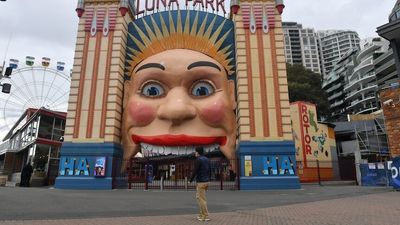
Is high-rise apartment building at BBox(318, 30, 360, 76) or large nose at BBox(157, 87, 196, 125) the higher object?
high-rise apartment building at BBox(318, 30, 360, 76)

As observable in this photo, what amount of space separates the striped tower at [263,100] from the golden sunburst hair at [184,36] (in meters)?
0.92

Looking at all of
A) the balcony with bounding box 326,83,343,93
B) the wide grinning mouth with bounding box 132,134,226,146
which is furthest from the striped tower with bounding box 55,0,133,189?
the balcony with bounding box 326,83,343,93

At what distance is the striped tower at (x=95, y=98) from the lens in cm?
1906

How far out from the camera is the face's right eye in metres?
19.5

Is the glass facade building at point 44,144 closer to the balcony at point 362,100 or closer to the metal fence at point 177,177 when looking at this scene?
the metal fence at point 177,177

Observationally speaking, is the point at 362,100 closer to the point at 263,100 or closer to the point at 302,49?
the point at 263,100

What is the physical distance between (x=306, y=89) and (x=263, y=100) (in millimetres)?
37638

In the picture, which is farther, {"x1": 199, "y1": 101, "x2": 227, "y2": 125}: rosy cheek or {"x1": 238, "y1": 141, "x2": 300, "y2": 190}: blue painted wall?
{"x1": 199, "y1": 101, "x2": 227, "y2": 125}: rosy cheek

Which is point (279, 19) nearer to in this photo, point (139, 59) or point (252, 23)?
point (252, 23)

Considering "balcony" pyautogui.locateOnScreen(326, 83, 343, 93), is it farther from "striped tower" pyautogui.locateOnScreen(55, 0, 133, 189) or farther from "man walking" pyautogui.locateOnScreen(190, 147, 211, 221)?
"man walking" pyautogui.locateOnScreen(190, 147, 211, 221)

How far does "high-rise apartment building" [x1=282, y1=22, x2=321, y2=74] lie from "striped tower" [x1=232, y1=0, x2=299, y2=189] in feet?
420

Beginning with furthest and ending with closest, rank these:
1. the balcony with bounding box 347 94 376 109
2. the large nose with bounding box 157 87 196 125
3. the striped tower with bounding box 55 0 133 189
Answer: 1. the balcony with bounding box 347 94 376 109
2. the striped tower with bounding box 55 0 133 189
3. the large nose with bounding box 157 87 196 125

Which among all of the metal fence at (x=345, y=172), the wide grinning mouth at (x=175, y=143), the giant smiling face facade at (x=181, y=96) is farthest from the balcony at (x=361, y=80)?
the wide grinning mouth at (x=175, y=143)

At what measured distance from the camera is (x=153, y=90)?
64.3 ft
